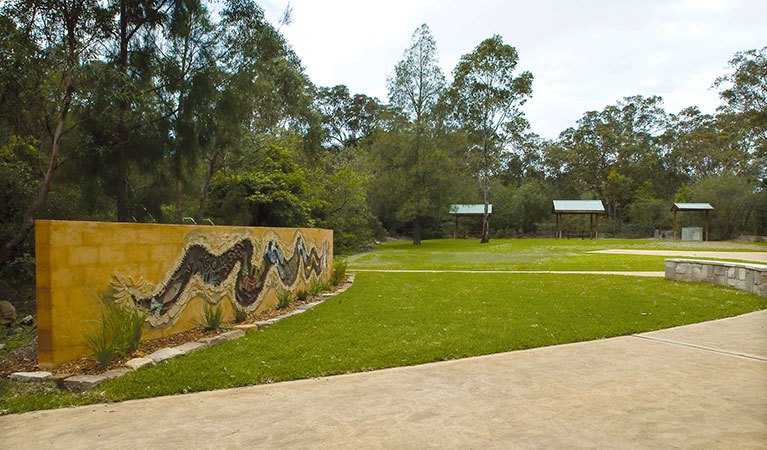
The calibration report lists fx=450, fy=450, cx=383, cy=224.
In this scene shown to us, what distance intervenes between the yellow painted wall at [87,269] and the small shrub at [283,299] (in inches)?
78.1

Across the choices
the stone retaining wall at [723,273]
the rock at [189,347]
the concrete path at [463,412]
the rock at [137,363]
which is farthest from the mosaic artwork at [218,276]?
the stone retaining wall at [723,273]

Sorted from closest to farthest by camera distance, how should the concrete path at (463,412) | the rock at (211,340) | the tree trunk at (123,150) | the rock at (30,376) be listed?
the concrete path at (463,412) → the rock at (30,376) → the rock at (211,340) → the tree trunk at (123,150)

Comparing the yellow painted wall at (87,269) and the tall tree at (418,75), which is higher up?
the tall tree at (418,75)

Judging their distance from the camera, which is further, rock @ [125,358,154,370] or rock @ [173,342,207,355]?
rock @ [173,342,207,355]

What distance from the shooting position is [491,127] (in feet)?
108

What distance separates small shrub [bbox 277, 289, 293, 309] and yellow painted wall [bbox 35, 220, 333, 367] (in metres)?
1.98

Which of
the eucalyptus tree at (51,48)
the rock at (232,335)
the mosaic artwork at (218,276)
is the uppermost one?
the eucalyptus tree at (51,48)

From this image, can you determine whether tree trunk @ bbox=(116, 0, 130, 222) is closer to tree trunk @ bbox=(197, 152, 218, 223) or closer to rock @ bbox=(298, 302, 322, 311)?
tree trunk @ bbox=(197, 152, 218, 223)

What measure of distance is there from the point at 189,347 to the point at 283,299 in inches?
115

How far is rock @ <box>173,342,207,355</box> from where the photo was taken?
15.4ft

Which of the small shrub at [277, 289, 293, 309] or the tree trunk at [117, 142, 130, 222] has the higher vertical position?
the tree trunk at [117, 142, 130, 222]

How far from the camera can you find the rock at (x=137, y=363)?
163 inches

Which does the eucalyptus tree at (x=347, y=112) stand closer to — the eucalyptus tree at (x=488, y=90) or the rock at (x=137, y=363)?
the eucalyptus tree at (x=488, y=90)

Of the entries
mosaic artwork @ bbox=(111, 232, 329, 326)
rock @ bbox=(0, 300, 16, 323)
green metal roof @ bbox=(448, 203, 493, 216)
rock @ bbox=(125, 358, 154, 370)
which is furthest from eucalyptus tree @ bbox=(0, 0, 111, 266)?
green metal roof @ bbox=(448, 203, 493, 216)
